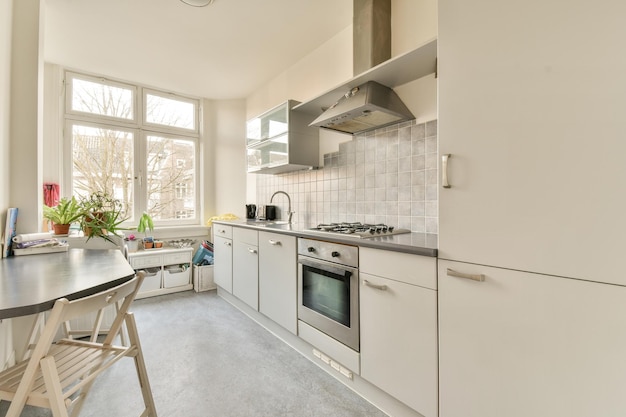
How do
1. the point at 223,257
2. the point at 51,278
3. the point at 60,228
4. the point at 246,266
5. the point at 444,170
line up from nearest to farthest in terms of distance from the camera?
the point at 51,278, the point at 444,170, the point at 60,228, the point at 246,266, the point at 223,257

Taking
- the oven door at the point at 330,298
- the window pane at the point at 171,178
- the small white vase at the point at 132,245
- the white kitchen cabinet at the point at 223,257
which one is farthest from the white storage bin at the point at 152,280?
the oven door at the point at 330,298

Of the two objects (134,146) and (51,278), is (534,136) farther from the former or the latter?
(134,146)

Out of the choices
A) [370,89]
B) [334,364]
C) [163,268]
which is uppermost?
[370,89]

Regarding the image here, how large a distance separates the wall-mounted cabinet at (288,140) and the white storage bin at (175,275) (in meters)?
1.77

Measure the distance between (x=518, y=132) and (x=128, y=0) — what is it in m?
2.78

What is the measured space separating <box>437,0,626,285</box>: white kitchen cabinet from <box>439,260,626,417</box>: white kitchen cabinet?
0.07m

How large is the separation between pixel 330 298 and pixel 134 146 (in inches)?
136

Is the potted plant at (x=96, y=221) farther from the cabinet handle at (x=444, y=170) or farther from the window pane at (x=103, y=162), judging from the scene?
the cabinet handle at (x=444, y=170)

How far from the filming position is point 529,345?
0.98m

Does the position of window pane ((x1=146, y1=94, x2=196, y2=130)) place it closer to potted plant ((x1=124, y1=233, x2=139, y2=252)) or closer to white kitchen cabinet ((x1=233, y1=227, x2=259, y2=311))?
potted plant ((x1=124, y1=233, x2=139, y2=252))

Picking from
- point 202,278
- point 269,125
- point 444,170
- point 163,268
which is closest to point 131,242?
point 163,268

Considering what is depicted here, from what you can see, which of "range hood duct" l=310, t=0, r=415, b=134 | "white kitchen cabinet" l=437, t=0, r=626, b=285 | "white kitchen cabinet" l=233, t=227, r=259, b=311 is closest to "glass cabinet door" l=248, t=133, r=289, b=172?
"range hood duct" l=310, t=0, r=415, b=134

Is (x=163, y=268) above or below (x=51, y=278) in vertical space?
below

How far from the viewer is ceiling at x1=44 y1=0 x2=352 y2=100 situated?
2.22 m
